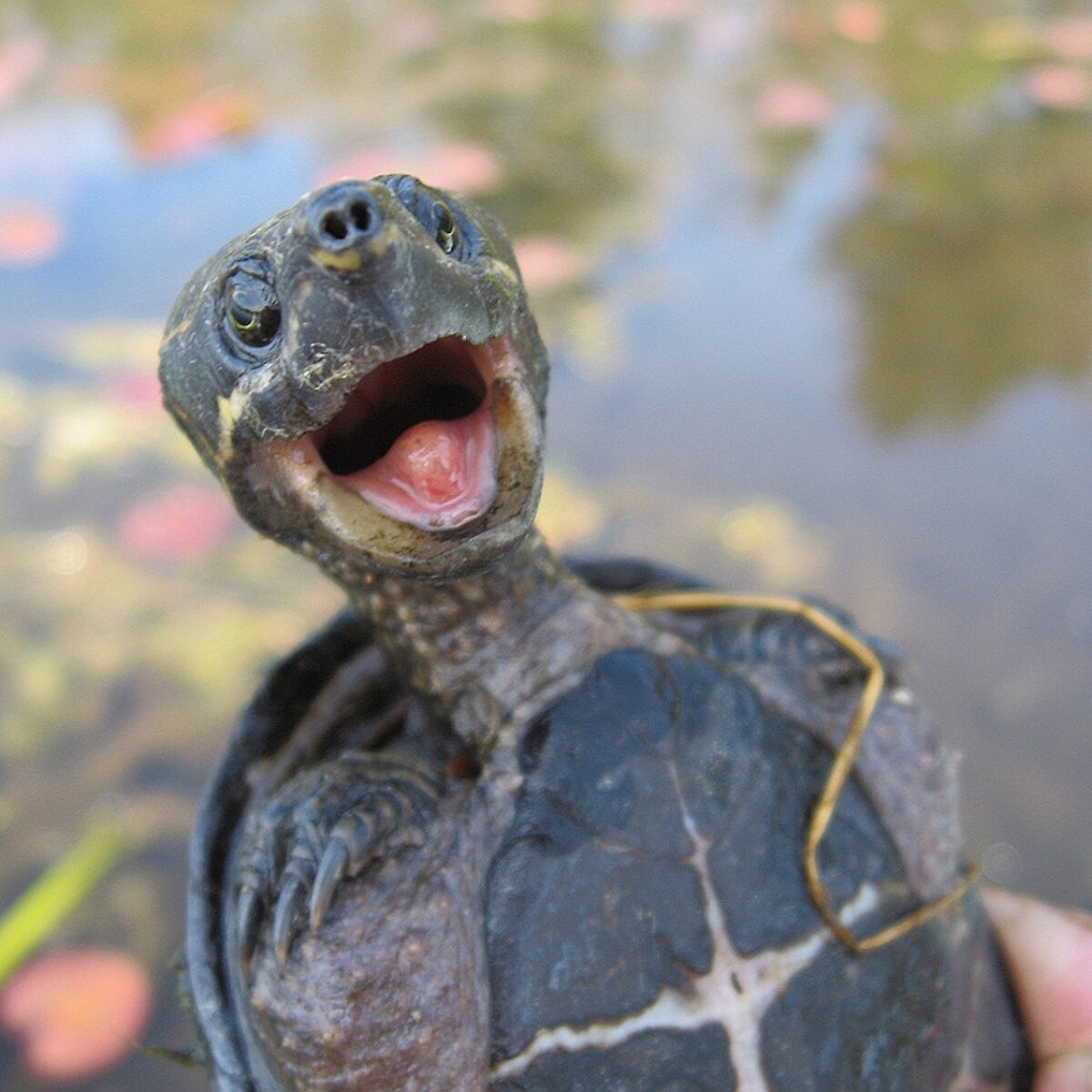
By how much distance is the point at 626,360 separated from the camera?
150 inches

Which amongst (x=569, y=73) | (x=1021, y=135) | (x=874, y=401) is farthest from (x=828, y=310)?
(x=569, y=73)

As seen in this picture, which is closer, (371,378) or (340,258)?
(340,258)

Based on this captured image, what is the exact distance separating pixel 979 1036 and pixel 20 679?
2.61 meters

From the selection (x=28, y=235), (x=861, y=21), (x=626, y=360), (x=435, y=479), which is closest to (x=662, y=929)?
(x=435, y=479)

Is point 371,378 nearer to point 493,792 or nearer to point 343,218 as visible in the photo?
point 343,218

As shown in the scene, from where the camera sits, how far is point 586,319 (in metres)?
3.93

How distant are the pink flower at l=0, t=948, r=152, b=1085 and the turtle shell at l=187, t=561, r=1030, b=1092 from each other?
1015 mm

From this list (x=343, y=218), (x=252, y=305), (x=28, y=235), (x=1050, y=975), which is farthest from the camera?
(x=28, y=235)

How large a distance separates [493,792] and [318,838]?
24 centimetres

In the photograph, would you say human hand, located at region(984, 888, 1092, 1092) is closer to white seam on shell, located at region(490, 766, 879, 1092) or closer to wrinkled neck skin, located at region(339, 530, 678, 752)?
white seam on shell, located at region(490, 766, 879, 1092)

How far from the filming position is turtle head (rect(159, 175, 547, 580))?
1019mm

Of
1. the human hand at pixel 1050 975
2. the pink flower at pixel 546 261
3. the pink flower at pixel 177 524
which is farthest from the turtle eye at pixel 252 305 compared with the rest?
the pink flower at pixel 546 261

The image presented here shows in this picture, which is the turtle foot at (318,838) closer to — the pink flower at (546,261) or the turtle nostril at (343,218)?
the turtle nostril at (343,218)

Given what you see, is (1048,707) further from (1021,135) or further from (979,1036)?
(1021,135)
